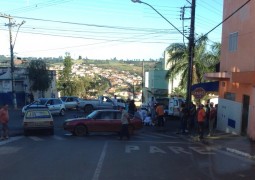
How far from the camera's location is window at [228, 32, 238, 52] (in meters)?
25.8

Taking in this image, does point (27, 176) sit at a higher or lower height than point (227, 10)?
lower

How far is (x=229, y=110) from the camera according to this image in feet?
89.5

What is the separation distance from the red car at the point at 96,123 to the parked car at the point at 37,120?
1139 mm

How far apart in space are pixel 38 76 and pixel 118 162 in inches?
1980

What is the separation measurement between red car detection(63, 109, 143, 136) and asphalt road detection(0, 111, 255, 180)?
4.65 m

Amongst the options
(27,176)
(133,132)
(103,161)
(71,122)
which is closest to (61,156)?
(103,161)

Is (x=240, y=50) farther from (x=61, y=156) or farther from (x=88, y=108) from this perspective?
(x=88, y=108)

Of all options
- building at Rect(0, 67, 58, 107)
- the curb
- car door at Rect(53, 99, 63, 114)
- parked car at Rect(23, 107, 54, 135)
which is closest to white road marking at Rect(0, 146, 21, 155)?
parked car at Rect(23, 107, 54, 135)

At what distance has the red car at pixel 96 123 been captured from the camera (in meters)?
24.5

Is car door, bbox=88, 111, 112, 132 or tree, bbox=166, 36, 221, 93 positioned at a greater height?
tree, bbox=166, 36, 221, 93

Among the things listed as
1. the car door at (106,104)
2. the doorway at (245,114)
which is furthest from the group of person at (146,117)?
the car door at (106,104)

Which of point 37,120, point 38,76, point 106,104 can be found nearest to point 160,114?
point 37,120

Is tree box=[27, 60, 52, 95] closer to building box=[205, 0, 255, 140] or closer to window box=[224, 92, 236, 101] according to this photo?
building box=[205, 0, 255, 140]

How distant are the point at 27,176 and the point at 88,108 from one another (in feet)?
116
